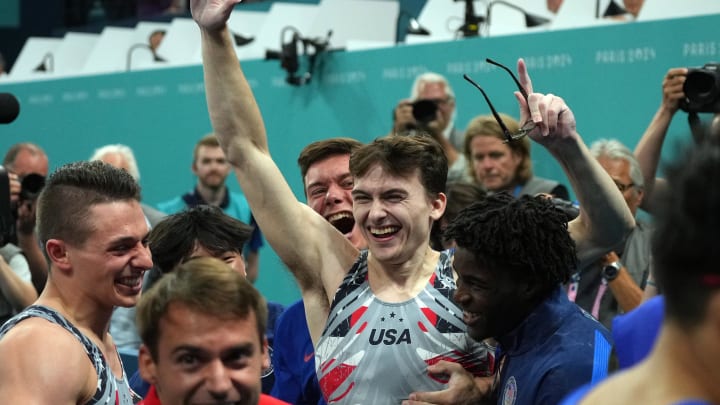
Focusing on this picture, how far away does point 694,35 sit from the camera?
6.13 metres

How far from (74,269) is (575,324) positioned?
1.31m

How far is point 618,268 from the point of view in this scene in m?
4.76

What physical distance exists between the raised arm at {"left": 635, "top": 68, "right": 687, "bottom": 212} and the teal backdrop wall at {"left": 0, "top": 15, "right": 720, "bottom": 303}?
102 cm

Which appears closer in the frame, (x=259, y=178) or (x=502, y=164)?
(x=259, y=178)

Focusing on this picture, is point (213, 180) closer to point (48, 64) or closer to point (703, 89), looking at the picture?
point (703, 89)

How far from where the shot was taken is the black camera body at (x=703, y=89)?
14.5ft

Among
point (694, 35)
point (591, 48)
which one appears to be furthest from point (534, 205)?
point (591, 48)

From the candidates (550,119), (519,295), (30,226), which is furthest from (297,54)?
(519,295)

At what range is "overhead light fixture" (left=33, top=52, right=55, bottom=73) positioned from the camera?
12.2 meters

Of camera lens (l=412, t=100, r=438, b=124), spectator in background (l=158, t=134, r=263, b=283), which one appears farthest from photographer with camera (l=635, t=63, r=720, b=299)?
spectator in background (l=158, t=134, r=263, b=283)

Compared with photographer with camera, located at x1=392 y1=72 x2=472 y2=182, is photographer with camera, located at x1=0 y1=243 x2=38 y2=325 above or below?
below

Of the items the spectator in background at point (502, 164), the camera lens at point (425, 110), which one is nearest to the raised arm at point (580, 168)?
the spectator in background at point (502, 164)

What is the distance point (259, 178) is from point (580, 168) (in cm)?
91

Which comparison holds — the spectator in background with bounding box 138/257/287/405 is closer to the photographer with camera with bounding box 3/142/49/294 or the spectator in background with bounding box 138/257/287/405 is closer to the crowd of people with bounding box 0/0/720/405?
the crowd of people with bounding box 0/0/720/405
